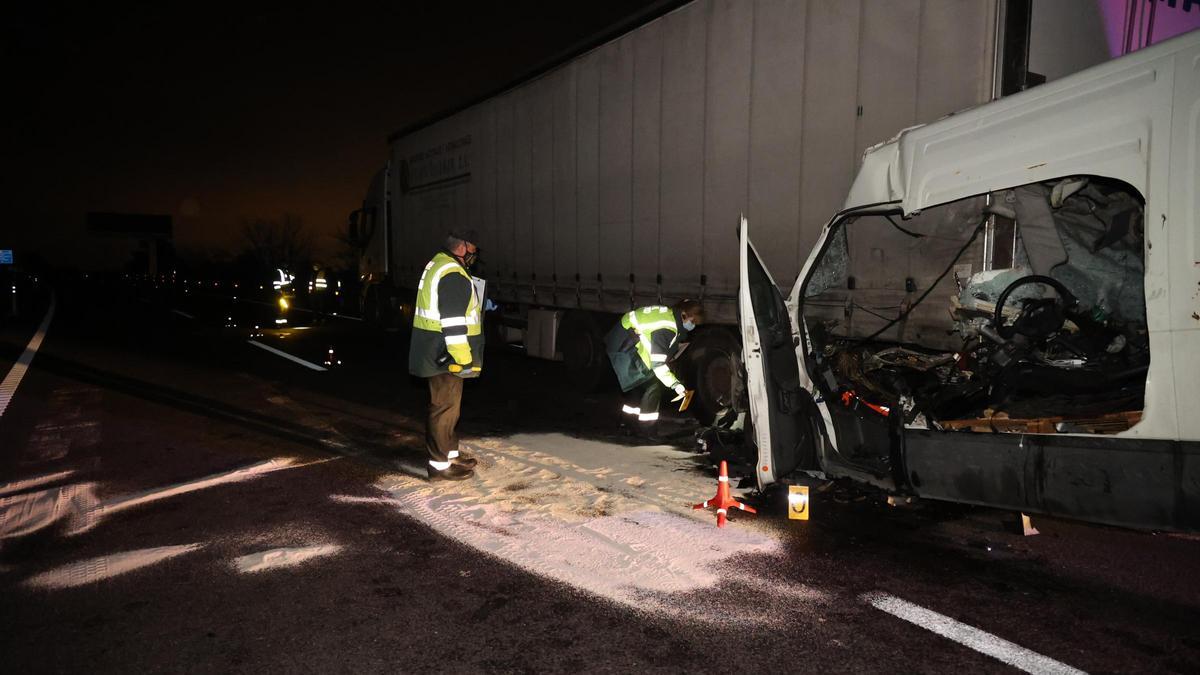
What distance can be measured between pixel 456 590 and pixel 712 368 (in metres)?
4.53

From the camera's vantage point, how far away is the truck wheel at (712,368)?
7430 millimetres

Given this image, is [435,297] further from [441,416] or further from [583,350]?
[583,350]

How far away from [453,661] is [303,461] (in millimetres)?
3640

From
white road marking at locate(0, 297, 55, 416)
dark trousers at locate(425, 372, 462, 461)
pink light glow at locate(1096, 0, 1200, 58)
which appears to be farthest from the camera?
white road marking at locate(0, 297, 55, 416)

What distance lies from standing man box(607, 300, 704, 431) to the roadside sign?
5.74 feet

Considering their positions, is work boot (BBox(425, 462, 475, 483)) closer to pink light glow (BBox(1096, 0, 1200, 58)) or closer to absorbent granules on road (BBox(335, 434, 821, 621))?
absorbent granules on road (BBox(335, 434, 821, 621))

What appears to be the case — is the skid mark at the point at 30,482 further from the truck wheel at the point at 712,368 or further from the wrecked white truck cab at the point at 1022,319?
the truck wheel at the point at 712,368

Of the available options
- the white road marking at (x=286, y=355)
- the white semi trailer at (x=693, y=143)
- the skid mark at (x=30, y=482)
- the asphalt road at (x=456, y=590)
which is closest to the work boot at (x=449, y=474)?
the asphalt road at (x=456, y=590)

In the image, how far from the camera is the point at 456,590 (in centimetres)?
359

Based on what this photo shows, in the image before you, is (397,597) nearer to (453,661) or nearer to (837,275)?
(453,661)

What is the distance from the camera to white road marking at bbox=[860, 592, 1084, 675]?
2861mm

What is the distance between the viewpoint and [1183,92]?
307cm

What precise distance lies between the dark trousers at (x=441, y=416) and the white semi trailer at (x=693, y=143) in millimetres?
2937

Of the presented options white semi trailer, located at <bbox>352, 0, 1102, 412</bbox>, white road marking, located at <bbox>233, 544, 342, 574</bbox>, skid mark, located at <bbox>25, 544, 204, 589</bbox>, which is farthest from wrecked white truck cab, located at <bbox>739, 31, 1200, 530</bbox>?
skid mark, located at <bbox>25, 544, 204, 589</bbox>
